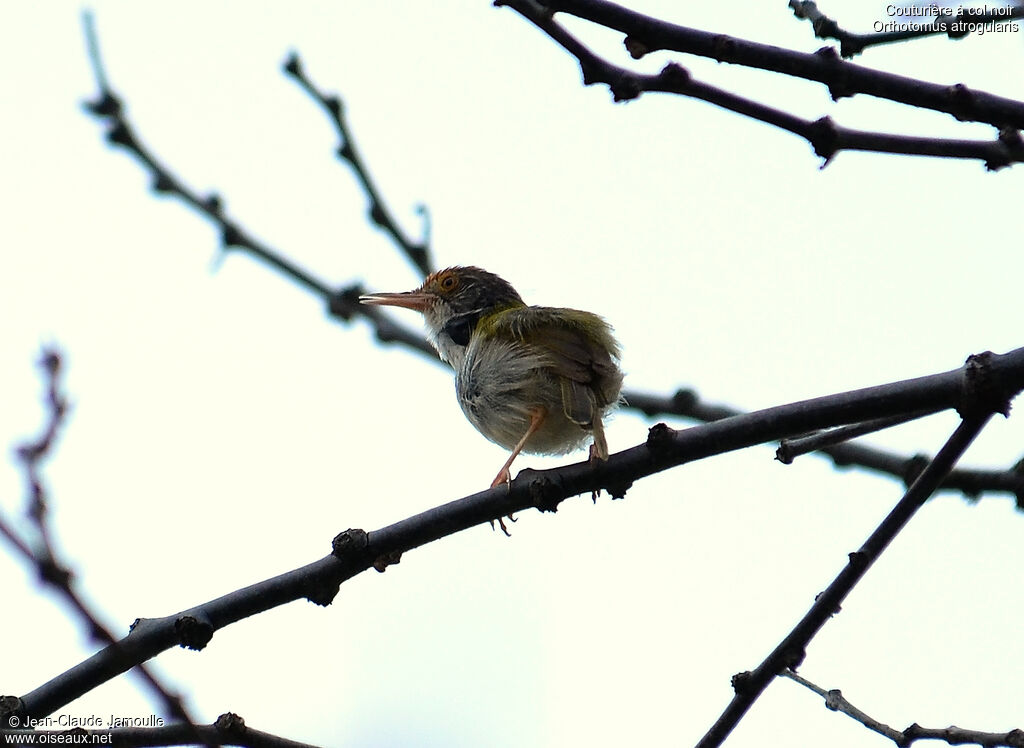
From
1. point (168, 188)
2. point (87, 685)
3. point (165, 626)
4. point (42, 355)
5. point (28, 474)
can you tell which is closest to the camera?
point (28, 474)

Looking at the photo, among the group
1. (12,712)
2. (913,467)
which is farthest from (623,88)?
(12,712)

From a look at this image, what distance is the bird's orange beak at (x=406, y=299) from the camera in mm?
6785

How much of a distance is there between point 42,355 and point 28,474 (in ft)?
0.79

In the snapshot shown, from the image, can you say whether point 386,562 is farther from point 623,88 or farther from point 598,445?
point 623,88

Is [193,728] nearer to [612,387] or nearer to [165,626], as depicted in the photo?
[165,626]

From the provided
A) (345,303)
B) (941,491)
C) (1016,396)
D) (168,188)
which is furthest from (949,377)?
(168,188)

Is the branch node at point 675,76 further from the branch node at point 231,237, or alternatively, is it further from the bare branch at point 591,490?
the branch node at point 231,237

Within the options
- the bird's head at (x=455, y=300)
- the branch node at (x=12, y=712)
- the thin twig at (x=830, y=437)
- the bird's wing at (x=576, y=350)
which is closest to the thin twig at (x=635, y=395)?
the bird's wing at (x=576, y=350)

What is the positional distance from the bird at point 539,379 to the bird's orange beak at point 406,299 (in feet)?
2.42

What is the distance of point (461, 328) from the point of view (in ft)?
21.5

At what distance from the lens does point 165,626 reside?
9.99ft

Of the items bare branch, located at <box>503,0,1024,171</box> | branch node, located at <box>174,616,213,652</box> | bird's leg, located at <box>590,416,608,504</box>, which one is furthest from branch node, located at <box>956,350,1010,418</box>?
branch node, located at <box>174,616,213,652</box>

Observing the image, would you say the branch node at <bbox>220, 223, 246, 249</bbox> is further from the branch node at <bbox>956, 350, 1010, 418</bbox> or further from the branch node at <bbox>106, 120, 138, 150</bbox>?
the branch node at <bbox>956, 350, 1010, 418</bbox>

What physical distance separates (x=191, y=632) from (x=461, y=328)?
12.1 ft
